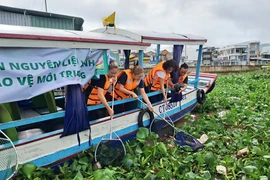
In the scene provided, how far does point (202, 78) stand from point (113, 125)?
485 cm

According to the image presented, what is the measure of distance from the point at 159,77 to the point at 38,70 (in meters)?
2.54

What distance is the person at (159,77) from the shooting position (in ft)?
14.7

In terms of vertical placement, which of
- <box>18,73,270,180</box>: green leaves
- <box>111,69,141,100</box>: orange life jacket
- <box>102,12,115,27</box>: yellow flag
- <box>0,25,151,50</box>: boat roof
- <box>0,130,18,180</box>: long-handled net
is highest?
<box>102,12,115,27</box>: yellow flag

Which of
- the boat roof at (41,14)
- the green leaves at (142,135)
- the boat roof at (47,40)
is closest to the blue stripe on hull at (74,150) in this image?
the green leaves at (142,135)

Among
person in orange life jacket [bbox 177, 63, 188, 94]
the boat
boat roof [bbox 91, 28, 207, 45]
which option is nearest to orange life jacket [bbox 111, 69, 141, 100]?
the boat

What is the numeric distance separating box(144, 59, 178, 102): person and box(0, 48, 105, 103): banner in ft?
5.76

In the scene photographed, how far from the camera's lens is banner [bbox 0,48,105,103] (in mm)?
2484

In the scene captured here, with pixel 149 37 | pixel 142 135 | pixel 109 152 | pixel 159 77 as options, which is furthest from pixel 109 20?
pixel 109 152

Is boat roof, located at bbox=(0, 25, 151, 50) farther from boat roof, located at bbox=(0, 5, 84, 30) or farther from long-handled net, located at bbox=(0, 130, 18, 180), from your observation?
boat roof, located at bbox=(0, 5, 84, 30)

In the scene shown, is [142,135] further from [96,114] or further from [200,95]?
[200,95]

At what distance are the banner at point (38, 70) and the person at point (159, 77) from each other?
1756 millimetres

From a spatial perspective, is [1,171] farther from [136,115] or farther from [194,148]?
[194,148]

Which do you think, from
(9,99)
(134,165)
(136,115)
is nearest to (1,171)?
(9,99)

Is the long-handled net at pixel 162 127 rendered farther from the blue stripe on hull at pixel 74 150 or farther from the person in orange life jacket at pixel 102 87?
the person in orange life jacket at pixel 102 87
